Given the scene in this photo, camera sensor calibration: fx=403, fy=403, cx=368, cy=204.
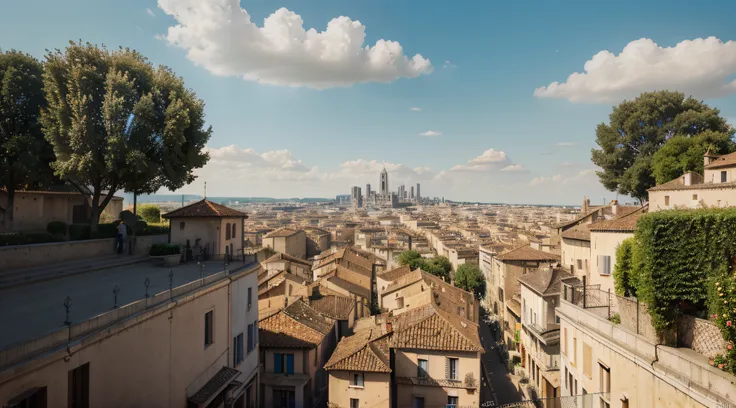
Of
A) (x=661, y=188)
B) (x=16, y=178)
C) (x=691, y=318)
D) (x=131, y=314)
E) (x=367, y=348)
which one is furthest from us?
(x=661, y=188)

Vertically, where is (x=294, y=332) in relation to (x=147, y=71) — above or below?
below

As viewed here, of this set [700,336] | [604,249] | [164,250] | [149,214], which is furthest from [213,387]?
[149,214]

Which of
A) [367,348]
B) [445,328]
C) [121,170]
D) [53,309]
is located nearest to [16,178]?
[121,170]

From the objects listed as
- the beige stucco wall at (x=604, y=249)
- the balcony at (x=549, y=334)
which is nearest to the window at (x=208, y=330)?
the balcony at (x=549, y=334)

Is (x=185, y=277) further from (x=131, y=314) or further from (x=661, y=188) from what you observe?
(x=661, y=188)

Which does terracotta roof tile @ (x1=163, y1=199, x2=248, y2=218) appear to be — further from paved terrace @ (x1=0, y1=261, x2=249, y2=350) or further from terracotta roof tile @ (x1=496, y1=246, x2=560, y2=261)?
terracotta roof tile @ (x1=496, y1=246, x2=560, y2=261)
